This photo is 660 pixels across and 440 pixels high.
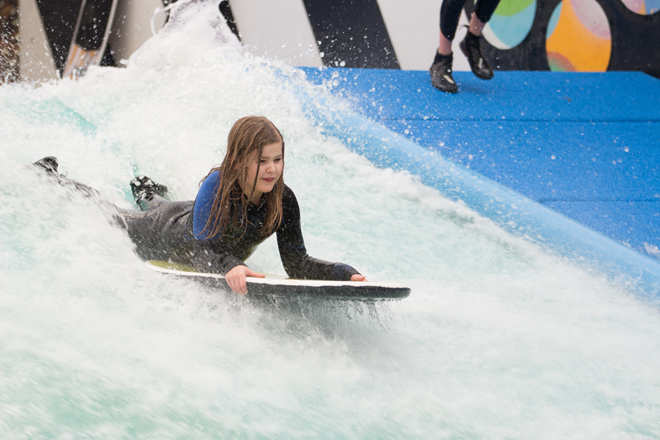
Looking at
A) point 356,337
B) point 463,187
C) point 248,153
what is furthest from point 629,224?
point 248,153

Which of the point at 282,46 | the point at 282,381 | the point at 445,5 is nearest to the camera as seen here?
the point at 282,381

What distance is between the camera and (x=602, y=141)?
3.39 meters

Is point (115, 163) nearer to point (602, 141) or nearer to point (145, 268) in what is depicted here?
point (145, 268)

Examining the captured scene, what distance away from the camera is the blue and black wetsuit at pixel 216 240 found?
5.71 ft

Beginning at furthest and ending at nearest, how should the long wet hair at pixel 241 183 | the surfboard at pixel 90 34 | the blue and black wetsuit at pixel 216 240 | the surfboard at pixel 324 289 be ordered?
1. the surfboard at pixel 90 34
2. the blue and black wetsuit at pixel 216 240
3. the long wet hair at pixel 241 183
4. the surfboard at pixel 324 289

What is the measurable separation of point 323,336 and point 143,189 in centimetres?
123

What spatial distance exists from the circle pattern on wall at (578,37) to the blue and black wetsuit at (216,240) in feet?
11.1

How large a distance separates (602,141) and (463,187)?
1.12m

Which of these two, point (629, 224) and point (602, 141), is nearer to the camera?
point (629, 224)

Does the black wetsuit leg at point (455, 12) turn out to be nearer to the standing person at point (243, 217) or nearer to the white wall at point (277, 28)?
the white wall at point (277, 28)

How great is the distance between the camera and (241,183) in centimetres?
170

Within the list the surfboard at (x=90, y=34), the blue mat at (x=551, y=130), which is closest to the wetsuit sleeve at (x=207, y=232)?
the blue mat at (x=551, y=130)

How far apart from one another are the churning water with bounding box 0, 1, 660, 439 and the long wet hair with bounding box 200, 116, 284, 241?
0.69 ft

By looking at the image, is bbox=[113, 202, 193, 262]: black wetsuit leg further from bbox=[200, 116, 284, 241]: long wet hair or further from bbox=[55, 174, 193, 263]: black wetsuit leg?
bbox=[200, 116, 284, 241]: long wet hair
